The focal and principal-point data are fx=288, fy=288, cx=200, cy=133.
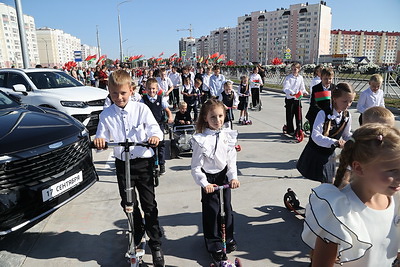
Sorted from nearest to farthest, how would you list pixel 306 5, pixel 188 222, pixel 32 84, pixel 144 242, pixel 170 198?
1. pixel 144 242
2. pixel 188 222
3. pixel 170 198
4. pixel 32 84
5. pixel 306 5

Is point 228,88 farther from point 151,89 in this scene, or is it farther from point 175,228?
point 175,228

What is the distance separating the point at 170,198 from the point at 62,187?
1.62m

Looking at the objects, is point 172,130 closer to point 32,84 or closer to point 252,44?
point 32,84

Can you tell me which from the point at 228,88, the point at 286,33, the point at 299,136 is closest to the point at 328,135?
the point at 299,136

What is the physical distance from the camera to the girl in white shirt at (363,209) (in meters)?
1.31

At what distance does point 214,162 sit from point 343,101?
1.51 m

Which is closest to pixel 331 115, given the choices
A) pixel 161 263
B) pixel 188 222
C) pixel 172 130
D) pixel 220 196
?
pixel 220 196

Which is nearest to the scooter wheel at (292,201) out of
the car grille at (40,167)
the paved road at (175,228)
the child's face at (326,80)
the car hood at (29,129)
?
the paved road at (175,228)

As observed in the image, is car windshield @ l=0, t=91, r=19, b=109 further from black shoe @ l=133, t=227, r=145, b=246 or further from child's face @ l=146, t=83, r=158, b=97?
black shoe @ l=133, t=227, r=145, b=246

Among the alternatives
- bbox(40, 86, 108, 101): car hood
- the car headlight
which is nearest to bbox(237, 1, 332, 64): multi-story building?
bbox(40, 86, 108, 101): car hood

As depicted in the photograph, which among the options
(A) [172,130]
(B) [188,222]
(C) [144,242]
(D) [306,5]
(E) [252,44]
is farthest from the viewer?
(E) [252,44]

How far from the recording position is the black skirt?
132 inches

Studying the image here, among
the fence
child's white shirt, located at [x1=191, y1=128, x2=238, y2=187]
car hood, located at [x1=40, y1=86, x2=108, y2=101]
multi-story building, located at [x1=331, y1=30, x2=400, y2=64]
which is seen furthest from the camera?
multi-story building, located at [x1=331, y1=30, x2=400, y2=64]

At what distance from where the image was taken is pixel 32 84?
760 centimetres
